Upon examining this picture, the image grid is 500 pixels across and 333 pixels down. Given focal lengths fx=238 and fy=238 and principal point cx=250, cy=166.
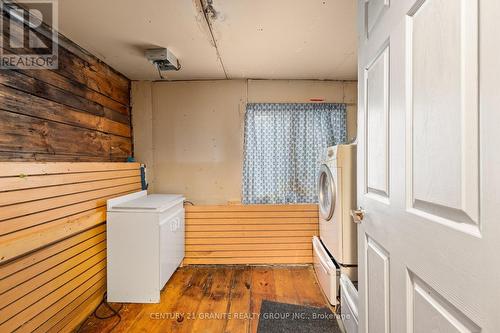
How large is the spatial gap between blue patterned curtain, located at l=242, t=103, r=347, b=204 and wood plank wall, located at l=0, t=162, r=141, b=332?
1.50 m

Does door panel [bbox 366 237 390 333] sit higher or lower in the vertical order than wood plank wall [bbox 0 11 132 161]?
lower

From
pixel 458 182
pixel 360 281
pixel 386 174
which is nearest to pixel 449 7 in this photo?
pixel 458 182

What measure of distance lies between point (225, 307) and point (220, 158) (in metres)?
1.57

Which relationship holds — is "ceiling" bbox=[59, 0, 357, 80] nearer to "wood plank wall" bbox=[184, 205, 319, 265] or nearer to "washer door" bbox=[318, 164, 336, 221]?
"washer door" bbox=[318, 164, 336, 221]

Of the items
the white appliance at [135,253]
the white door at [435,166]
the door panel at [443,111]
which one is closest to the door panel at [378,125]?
the white door at [435,166]

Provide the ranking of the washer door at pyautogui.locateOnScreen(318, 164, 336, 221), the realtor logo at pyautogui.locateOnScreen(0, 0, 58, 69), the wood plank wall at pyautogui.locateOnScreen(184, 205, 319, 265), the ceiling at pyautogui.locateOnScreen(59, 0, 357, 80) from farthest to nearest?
the wood plank wall at pyautogui.locateOnScreen(184, 205, 319, 265) → the washer door at pyautogui.locateOnScreen(318, 164, 336, 221) → the ceiling at pyautogui.locateOnScreen(59, 0, 357, 80) → the realtor logo at pyautogui.locateOnScreen(0, 0, 58, 69)

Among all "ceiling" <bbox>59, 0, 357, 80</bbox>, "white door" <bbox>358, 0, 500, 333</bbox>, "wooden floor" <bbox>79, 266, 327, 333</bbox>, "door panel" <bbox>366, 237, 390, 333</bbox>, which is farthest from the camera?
"wooden floor" <bbox>79, 266, 327, 333</bbox>

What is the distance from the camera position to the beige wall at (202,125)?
288cm

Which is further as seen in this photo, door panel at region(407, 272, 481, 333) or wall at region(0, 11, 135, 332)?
wall at region(0, 11, 135, 332)

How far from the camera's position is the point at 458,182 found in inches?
20.2

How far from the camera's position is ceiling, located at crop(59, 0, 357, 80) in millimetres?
1540

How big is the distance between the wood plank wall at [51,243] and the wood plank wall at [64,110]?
16 cm

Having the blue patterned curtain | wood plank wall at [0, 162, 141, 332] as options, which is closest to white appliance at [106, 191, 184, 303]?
wood plank wall at [0, 162, 141, 332]

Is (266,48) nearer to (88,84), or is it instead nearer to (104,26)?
(104,26)
